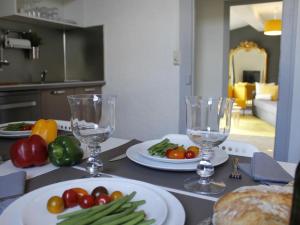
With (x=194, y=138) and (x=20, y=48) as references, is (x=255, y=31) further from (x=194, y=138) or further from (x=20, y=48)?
(x=194, y=138)

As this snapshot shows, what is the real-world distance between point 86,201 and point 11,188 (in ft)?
0.70

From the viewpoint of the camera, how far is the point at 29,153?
0.79 m

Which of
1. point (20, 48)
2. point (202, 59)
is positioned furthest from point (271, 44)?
point (20, 48)

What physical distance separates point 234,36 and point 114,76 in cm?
818

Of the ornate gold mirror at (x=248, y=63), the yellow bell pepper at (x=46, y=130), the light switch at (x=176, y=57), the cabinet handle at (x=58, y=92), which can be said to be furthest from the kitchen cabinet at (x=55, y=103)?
the ornate gold mirror at (x=248, y=63)

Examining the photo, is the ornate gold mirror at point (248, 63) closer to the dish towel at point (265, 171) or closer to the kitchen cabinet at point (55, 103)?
the kitchen cabinet at point (55, 103)

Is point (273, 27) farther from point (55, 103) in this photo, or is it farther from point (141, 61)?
point (55, 103)

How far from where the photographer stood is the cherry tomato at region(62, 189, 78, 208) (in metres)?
0.53

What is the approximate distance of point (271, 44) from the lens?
32.0 feet

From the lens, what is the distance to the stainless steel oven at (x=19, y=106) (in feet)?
7.51

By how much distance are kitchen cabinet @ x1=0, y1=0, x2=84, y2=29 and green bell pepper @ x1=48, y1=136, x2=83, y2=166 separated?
2.26 m

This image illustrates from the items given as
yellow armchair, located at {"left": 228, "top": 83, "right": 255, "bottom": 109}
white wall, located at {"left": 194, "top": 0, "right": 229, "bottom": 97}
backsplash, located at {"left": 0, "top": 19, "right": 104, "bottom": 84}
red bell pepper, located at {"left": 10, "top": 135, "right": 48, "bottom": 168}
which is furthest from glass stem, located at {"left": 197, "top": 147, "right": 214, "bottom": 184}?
yellow armchair, located at {"left": 228, "top": 83, "right": 255, "bottom": 109}

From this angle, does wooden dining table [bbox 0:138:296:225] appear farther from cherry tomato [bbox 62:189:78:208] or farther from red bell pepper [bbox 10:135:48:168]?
cherry tomato [bbox 62:189:78:208]

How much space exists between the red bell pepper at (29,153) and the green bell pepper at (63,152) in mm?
24
